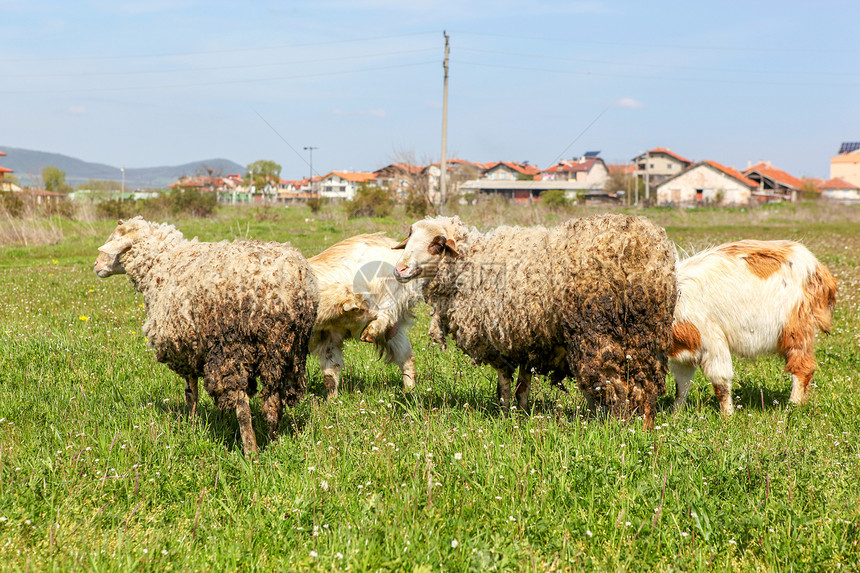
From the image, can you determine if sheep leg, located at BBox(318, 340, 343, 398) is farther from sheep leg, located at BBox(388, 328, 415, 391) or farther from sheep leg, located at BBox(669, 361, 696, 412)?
sheep leg, located at BBox(669, 361, 696, 412)

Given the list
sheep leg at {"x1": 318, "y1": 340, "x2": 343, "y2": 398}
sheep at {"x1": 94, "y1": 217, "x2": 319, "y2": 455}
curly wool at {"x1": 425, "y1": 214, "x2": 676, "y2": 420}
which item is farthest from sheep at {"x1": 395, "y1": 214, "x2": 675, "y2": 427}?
sheep leg at {"x1": 318, "y1": 340, "x2": 343, "y2": 398}

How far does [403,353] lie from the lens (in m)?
7.25

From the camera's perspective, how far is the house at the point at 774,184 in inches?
3536

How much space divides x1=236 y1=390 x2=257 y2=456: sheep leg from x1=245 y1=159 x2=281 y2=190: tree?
91.3 meters

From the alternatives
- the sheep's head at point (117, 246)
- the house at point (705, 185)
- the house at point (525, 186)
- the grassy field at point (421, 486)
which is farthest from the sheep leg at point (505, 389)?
the house at point (705, 185)

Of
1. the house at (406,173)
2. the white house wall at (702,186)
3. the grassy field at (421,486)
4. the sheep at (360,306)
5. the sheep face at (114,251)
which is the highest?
the white house wall at (702,186)

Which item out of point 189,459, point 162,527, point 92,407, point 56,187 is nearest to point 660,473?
point 162,527

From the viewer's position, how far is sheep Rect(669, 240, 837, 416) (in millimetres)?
6000

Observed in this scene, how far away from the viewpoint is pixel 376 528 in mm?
3512

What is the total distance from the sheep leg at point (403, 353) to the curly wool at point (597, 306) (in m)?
1.89

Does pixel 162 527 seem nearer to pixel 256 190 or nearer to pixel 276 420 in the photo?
pixel 276 420

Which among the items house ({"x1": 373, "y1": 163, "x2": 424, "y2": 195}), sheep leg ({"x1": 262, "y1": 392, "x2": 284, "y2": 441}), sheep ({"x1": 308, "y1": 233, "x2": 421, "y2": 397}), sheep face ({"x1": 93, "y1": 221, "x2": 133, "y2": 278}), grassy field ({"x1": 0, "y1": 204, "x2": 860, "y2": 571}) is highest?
house ({"x1": 373, "y1": 163, "x2": 424, "y2": 195})

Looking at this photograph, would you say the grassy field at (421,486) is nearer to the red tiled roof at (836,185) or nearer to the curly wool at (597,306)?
the curly wool at (597,306)

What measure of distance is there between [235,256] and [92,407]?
2057mm
